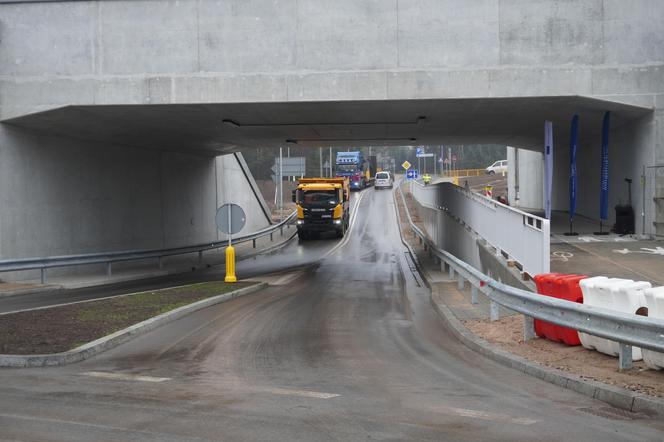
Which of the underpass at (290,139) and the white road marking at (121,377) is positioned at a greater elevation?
the underpass at (290,139)

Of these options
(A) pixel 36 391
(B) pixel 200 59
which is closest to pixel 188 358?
(A) pixel 36 391

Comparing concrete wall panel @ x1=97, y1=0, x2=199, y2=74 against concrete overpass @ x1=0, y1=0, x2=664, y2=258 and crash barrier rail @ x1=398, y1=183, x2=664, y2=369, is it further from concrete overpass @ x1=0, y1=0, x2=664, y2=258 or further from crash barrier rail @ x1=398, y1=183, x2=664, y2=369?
crash barrier rail @ x1=398, y1=183, x2=664, y2=369

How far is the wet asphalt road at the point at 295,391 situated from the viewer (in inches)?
233

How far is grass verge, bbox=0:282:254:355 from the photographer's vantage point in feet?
33.3

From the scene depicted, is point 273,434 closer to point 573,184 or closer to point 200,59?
point 200,59

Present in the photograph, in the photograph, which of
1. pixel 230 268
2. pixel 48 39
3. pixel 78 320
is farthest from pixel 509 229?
pixel 48 39

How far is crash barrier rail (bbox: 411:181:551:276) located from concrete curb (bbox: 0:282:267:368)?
22.9ft

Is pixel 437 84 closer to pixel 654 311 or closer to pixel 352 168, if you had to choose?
pixel 654 311

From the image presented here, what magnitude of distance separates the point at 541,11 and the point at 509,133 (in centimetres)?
1117

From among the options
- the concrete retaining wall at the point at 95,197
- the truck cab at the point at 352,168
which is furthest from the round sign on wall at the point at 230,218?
the truck cab at the point at 352,168

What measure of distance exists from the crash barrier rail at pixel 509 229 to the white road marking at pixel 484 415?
21.0ft

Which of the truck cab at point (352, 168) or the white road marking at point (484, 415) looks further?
the truck cab at point (352, 168)

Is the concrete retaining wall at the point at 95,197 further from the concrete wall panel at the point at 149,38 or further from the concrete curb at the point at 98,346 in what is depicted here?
the concrete curb at the point at 98,346

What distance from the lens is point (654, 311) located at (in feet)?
24.4
